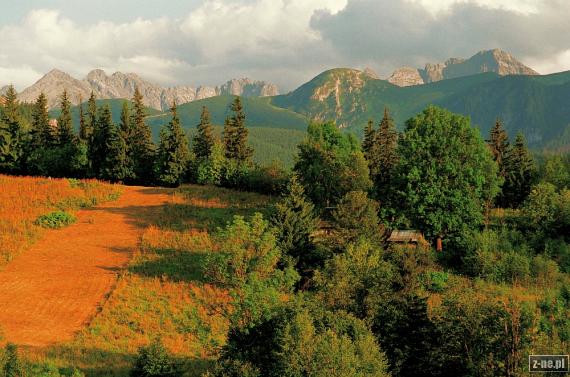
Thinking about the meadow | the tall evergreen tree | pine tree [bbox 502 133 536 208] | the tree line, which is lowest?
the meadow

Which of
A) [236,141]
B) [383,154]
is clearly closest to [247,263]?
[383,154]

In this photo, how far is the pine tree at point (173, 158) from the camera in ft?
254

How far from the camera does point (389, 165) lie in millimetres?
73688

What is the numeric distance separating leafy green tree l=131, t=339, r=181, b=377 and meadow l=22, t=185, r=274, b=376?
91.1 inches

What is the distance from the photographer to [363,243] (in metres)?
37.2

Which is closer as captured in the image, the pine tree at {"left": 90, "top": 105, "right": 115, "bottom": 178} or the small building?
the small building

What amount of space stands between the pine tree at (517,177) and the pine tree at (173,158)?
4813 centimetres

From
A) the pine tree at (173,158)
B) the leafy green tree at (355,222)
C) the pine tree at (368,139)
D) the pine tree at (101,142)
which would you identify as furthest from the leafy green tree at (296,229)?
the pine tree at (101,142)

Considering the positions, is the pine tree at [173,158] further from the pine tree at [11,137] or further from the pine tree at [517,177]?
the pine tree at [517,177]

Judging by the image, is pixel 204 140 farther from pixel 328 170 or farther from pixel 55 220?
pixel 55 220

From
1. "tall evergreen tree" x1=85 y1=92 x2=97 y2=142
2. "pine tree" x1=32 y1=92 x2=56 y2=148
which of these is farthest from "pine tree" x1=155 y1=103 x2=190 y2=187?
"pine tree" x1=32 y1=92 x2=56 y2=148

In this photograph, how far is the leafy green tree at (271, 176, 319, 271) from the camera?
42375 millimetres

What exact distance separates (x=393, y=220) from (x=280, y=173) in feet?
67.4

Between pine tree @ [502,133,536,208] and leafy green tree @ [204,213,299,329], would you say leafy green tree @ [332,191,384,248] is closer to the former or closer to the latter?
leafy green tree @ [204,213,299,329]
